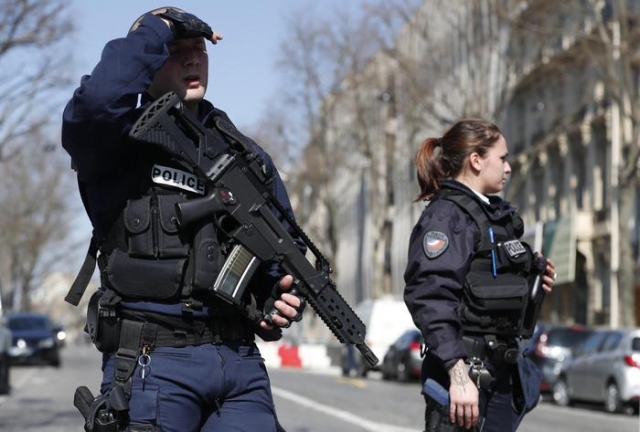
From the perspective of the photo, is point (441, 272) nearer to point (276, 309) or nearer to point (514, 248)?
point (514, 248)

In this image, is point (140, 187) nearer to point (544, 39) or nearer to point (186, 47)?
point (186, 47)

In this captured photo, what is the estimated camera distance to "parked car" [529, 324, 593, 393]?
95.1 feet

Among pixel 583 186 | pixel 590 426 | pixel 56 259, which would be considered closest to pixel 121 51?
pixel 590 426

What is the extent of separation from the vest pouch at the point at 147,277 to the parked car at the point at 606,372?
19596mm

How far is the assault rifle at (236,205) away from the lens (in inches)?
190

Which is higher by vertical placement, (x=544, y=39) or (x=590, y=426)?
(x=544, y=39)

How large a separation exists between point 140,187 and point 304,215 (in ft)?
256

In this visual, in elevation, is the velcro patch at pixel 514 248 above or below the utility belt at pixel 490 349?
above

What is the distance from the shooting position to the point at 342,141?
68.7 m

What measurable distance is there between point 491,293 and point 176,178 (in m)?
1.48

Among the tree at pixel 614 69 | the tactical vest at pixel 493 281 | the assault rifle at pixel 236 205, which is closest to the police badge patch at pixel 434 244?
the tactical vest at pixel 493 281

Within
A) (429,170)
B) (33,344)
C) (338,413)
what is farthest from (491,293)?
(33,344)

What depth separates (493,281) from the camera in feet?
19.3

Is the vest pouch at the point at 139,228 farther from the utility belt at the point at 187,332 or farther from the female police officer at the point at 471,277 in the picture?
the female police officer at the point at 471,277
